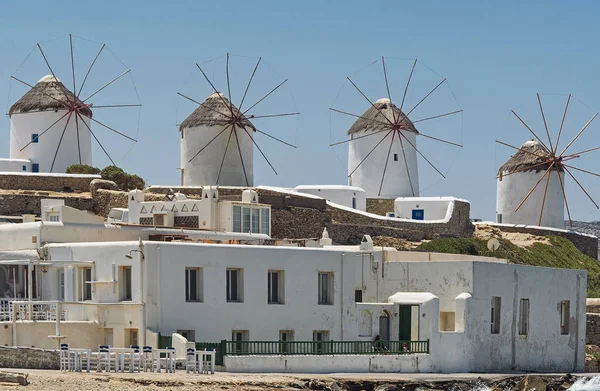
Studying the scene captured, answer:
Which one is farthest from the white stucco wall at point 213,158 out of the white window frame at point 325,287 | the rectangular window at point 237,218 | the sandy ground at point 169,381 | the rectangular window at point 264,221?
the sandy ground at point 169,381

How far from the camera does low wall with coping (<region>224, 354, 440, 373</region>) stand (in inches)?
1366

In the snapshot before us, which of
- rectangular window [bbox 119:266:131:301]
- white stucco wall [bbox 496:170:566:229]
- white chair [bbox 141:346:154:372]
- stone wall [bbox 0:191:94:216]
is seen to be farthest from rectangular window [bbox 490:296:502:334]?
white stucco wall [bbox 496:170:566:229]

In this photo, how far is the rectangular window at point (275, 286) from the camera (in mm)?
38447

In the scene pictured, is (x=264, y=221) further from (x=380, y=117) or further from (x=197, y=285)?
(x=380, y=117)

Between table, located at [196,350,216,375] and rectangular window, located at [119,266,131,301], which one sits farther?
rectangular window, located at [119,266,131,301]

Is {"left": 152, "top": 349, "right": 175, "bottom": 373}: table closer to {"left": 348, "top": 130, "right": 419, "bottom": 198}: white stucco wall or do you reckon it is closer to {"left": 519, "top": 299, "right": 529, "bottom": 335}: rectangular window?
{"left": 519, "top": 299, "right": 529, "bottom": 335}: rectangular window

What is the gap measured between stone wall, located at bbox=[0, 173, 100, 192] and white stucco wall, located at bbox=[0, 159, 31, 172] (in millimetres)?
5416

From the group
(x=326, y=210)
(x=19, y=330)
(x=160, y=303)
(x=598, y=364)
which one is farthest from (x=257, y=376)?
(x=326, y=210)

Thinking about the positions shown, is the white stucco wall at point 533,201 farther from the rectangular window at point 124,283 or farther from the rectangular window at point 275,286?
the rectangular window at point 124,283

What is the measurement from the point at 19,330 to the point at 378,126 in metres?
45.0

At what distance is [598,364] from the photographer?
4619cm

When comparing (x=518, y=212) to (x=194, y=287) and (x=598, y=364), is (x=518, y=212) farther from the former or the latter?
(x=194, y=287)

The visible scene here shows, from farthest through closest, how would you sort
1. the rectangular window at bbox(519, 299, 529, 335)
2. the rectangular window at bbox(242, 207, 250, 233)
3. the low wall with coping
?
the rectangular window at bbox(242, 207, 250, 233), the rectangular window at bbox(519, 299, 529, 335), the low wall with coping

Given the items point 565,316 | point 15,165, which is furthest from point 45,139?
point 565,316
